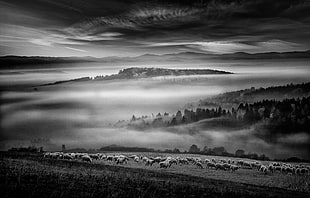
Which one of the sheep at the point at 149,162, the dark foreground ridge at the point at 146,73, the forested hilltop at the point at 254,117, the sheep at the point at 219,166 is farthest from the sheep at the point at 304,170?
the sheep at the point at 149,162

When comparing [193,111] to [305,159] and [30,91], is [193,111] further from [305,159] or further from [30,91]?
[30,91]

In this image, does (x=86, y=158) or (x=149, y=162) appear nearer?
(x=86, y=158)

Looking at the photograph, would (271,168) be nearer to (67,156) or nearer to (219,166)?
(219,166)

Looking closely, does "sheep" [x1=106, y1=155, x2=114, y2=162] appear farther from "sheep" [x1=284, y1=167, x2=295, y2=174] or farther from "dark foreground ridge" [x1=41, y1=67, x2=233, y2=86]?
"sheep" [x1=284, y1=167, x2=295, y2=174]

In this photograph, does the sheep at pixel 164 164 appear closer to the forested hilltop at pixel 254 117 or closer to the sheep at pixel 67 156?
the forested hilltop at pixel 254 117

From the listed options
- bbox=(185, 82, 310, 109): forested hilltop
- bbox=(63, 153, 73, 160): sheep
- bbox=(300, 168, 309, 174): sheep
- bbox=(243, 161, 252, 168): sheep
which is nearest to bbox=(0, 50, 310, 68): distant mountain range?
bbox=(185, 82, 310, 109): forested hilltop

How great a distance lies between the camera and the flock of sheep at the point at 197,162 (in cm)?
2180

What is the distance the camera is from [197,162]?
2280 cm

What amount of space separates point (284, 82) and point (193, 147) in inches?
228

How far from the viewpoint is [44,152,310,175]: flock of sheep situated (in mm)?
21797

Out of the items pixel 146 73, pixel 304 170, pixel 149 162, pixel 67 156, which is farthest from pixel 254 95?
pixel 67 156

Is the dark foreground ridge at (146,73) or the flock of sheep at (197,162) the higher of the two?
the dark foreground ridge at (146,73)

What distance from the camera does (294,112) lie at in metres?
17.9

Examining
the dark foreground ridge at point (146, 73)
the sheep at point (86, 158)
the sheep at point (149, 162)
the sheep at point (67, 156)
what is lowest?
the sheep at point (149, 162)
